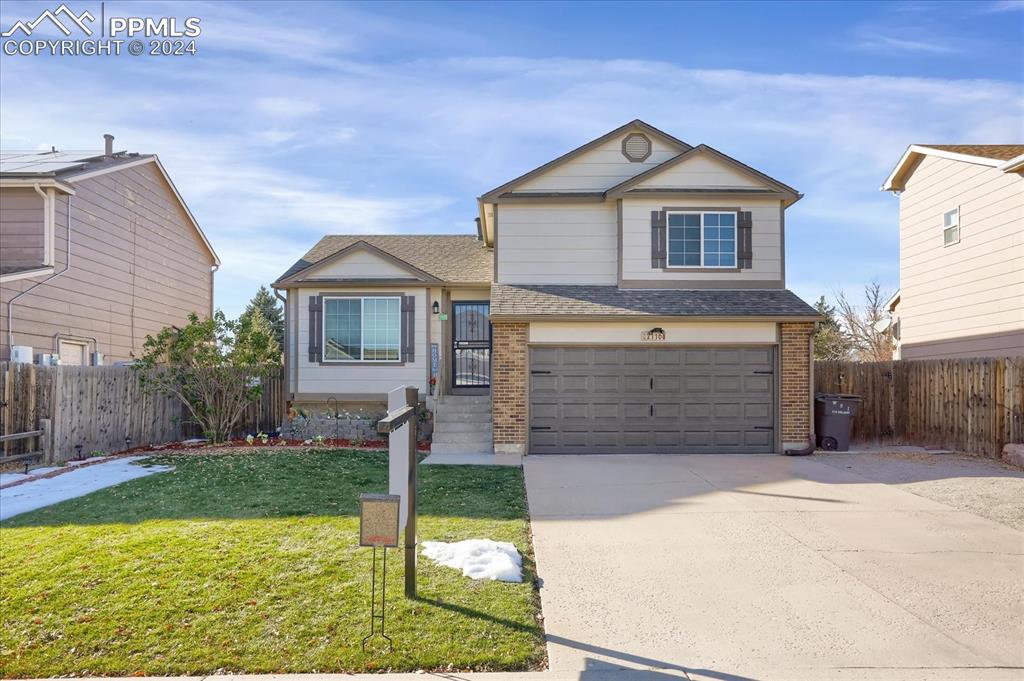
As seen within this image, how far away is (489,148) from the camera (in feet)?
48.5

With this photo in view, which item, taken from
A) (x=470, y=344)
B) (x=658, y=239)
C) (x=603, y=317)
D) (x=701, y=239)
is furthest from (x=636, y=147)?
(x=470, y=344)

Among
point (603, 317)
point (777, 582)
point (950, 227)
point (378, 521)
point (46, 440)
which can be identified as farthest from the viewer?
point (950, 227)

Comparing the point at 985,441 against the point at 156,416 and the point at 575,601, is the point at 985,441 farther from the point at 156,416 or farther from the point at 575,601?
the point at 156,416

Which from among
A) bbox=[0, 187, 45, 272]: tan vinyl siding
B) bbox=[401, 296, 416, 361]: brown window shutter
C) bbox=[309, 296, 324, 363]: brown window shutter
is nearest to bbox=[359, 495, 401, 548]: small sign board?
bbox=[401, 296, 416, 361]: brown window shutter

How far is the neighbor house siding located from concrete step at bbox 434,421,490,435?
11.1 m

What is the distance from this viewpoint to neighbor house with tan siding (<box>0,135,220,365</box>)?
14.1 m

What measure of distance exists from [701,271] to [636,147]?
9.76 ft

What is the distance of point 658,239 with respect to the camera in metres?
13.4

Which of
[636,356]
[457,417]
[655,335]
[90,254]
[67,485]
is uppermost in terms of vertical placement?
[90,254]

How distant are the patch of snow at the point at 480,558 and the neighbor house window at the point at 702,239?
8.90 m

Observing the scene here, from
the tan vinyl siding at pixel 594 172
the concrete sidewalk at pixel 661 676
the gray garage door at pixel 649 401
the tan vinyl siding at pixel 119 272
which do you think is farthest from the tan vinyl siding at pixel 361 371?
the concrete sidewalk at pixel 661 676

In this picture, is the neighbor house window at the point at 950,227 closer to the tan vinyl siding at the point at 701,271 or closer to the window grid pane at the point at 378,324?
the tan vinyl siding at the point at 701,271

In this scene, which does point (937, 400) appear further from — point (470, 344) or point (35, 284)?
point (35, 284)

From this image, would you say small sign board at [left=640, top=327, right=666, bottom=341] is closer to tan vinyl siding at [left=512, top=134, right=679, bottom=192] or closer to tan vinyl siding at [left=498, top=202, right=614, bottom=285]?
tan vinyl siding at [left=498, top=202, right=614, bottom=285]
